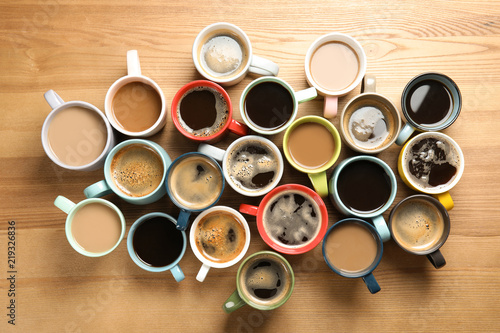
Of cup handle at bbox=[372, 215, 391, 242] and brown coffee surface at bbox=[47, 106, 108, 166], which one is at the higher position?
brown coffee surface at bbox=[47, 106, 108, 166]

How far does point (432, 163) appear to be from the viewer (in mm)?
1440

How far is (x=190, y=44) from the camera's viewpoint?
1.51m

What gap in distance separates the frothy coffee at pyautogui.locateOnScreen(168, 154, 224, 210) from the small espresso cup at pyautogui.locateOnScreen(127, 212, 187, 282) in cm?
13

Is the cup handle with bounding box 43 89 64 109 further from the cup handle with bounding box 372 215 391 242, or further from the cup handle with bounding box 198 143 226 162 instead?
the cup handle with bounding box 372 215 391 242

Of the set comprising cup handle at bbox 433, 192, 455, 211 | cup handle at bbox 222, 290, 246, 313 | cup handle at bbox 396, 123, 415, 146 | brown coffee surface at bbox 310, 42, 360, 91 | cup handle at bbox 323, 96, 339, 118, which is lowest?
cup handle at bbox 222, 290, 246, 313

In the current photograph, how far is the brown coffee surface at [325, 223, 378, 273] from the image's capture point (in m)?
1.40

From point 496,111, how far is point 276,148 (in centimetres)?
101

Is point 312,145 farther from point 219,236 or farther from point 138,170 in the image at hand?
point 138,170

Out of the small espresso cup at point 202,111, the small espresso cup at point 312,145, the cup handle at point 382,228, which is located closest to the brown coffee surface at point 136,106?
the small espresso cup at point 202,111

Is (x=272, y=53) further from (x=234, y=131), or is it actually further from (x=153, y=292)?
(x=153, y=292)

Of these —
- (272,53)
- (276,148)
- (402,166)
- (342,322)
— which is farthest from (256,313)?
(272,53)

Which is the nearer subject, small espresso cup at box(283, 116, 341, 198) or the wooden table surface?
small espresso cup at box(283, 116, 341, 198)

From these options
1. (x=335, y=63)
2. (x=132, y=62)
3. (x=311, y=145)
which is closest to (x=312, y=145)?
(x=311, y=145)

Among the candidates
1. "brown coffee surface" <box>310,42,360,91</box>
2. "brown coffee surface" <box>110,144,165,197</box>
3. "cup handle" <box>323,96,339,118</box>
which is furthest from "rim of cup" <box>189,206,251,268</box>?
"brown coffee surface" <box>310,42,360,91</box>
